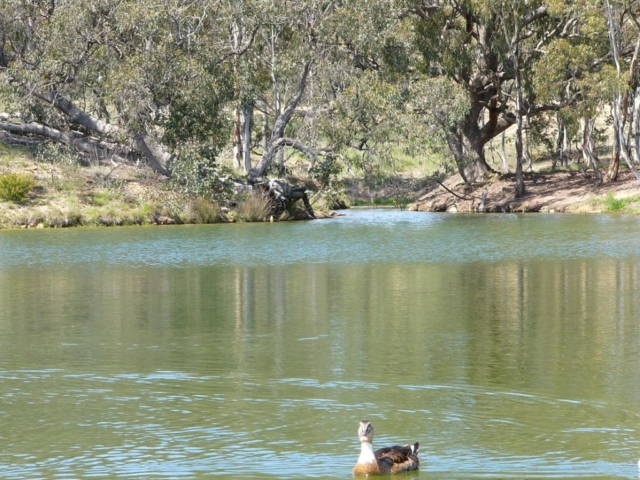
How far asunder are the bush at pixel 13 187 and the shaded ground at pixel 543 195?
61.3ft

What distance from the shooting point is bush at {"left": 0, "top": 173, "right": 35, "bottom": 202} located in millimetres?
38125

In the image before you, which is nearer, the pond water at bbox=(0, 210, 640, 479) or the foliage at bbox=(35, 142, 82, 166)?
the pond water at bbox=(0, 210, 640, 479)

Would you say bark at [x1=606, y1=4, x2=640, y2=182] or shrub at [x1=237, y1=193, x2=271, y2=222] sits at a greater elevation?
bark at [x1=606, y1=4, x2=640, y2=182]

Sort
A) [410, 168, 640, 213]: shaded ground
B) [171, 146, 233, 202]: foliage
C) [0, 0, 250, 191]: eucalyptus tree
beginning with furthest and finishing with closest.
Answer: [410, 168, 640, 213]: shaded ground < [171, 146, 233, 202]: foliage < [0, 0, 250, 191]: eucalyptus tree

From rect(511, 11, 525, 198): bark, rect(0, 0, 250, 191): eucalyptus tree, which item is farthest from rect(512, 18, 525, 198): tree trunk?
rect(0, 0, 250, 191): eucalyptus tree

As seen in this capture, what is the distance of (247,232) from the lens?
116ft

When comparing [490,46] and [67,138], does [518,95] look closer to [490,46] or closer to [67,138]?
[490,46]

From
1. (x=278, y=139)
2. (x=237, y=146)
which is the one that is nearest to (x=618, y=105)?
(x=278, y=139)

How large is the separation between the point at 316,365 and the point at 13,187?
2789cm

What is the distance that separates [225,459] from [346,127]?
105ft

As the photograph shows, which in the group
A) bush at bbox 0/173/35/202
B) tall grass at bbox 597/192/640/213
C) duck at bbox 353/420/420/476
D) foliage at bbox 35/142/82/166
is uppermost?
foliage at bbox 35/142/82/166

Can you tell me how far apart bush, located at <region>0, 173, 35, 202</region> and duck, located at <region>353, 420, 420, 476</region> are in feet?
104

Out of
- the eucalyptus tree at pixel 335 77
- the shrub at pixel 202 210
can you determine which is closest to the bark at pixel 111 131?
the shrub at pixel 202 210

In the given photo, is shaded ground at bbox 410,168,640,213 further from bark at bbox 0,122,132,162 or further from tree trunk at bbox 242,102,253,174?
bark at bbox 0,122,132,162
